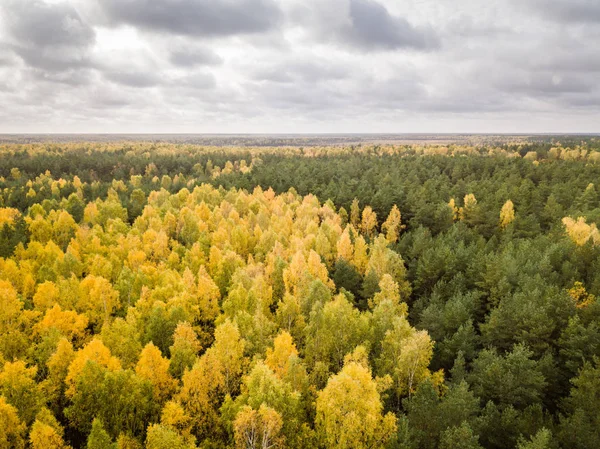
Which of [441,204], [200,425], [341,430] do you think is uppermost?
[441,204]

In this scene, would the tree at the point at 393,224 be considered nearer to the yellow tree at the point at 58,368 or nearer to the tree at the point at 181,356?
the tree at the point at 181,356

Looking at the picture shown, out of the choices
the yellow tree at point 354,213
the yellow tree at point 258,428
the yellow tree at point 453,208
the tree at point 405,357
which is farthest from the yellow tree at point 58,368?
the yellow tree at point 453,208

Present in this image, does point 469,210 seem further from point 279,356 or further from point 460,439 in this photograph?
point 460,439

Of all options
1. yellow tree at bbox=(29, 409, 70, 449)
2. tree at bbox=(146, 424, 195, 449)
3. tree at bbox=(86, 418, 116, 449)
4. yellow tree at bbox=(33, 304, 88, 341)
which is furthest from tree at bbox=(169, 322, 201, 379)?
yellow tree at bbox=(33, 304, 88, 341)

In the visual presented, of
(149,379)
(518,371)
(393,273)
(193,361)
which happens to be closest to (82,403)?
(149,379)

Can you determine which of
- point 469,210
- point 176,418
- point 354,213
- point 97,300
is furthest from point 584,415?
point 354,213

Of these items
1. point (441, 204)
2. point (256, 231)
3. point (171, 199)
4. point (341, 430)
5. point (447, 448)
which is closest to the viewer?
point (447, 448)

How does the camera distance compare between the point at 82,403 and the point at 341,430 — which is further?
the point at 82,403

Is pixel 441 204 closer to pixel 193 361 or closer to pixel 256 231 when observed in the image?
pixel 256 231
